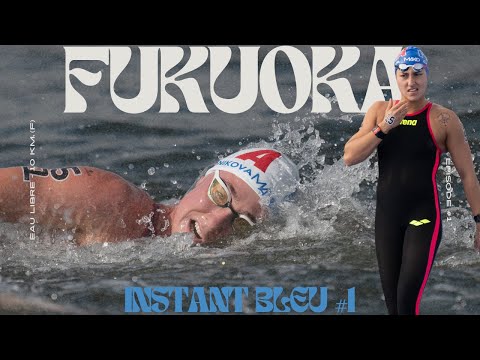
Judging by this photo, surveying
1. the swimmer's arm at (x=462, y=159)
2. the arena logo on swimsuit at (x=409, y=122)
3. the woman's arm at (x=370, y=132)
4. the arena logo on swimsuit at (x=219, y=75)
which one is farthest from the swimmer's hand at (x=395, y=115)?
the arena logo on swimsuit at (x=219, y=75)

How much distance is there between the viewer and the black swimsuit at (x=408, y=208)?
645cm

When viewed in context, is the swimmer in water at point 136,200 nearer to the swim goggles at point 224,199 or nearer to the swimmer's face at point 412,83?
the swim goggles at point 224,199

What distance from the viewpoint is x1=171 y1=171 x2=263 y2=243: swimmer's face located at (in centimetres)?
730

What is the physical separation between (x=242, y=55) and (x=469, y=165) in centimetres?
184

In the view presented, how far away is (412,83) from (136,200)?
217 centimetres

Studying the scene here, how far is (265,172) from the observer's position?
24.1 feet

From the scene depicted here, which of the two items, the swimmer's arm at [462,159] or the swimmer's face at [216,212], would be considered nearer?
the swimmer's arm at [462,159]

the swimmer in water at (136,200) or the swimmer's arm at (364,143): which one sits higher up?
the swimmer's arm at (364,143)

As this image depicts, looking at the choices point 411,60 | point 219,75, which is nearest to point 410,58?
point 411,60

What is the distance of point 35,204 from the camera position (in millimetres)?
7414

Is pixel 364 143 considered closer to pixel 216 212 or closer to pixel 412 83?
pixel 412 83

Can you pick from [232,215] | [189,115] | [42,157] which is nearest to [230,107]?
[189,115]

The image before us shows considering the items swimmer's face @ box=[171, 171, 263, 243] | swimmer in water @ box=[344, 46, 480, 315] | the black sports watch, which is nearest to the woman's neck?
swimmer in water @ box=[344, 46, 480, 315]

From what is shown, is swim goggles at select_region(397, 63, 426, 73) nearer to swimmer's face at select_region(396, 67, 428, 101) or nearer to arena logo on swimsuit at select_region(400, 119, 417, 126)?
swimmer's face at select_region(396, 67, 428, 101)
